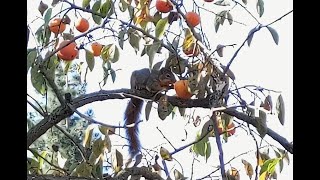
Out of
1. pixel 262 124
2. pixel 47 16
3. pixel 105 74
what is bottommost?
pixel 262 124

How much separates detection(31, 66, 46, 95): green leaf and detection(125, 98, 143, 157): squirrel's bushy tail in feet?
0.93

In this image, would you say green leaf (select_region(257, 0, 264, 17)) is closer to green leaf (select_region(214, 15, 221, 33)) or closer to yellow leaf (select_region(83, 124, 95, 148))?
green leaf (select_region(214, 15, 221, 33))

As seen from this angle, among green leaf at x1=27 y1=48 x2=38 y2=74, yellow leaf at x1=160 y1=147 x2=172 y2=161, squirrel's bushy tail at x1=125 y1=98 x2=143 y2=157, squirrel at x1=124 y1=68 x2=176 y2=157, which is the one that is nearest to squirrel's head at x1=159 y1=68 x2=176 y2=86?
squirrel at x1=124 y1=68 x2=176 y2=157

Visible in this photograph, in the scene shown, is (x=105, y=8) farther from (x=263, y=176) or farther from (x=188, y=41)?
(x=263, y=176)

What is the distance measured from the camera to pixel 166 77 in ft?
4.74

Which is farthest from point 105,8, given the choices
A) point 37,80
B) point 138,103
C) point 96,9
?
point 138,103

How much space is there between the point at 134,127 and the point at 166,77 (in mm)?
157

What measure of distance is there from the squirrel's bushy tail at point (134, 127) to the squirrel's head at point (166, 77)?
0.11 metres

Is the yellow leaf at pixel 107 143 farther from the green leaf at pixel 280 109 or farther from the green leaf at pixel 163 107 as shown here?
the green leaf at pixel 280 109
